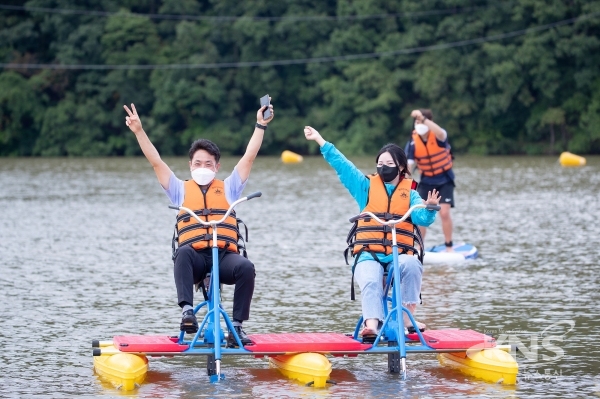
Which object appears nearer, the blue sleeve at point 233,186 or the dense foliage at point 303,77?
the blue sleeve at point 233,186

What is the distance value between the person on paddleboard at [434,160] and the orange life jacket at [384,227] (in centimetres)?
542

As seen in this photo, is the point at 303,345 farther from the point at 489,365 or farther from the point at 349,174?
the point at 349,174

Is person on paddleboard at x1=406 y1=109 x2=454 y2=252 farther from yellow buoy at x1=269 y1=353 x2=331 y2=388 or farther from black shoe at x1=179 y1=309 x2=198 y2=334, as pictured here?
black shoe at x1=179 y1=309 x2=198 y2=334

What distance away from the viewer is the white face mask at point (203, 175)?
24.5 ft

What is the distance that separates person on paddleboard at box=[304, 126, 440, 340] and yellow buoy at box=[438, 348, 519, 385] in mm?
376

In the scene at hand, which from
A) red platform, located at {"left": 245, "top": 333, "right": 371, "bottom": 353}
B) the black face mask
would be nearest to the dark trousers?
red platform, located at {"left": 245, "top": 333, "right": 371, "bottom": 353}

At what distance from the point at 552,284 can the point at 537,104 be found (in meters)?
40.1

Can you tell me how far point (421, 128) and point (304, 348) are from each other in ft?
21.3

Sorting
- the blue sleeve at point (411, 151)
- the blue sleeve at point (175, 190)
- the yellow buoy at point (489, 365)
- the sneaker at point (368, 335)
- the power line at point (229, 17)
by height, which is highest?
the power line at point (229, 17)

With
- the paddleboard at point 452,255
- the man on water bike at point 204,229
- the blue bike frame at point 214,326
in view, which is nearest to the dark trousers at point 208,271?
the man on water bike at point 204,229

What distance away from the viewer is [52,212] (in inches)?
774

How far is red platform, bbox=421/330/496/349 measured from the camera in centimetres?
708

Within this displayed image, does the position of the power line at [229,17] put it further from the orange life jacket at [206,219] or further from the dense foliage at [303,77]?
the orange life jacket at [206,219]

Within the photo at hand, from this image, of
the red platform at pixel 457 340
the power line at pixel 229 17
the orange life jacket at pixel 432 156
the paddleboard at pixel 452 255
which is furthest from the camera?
the power line at pixel 229 17
